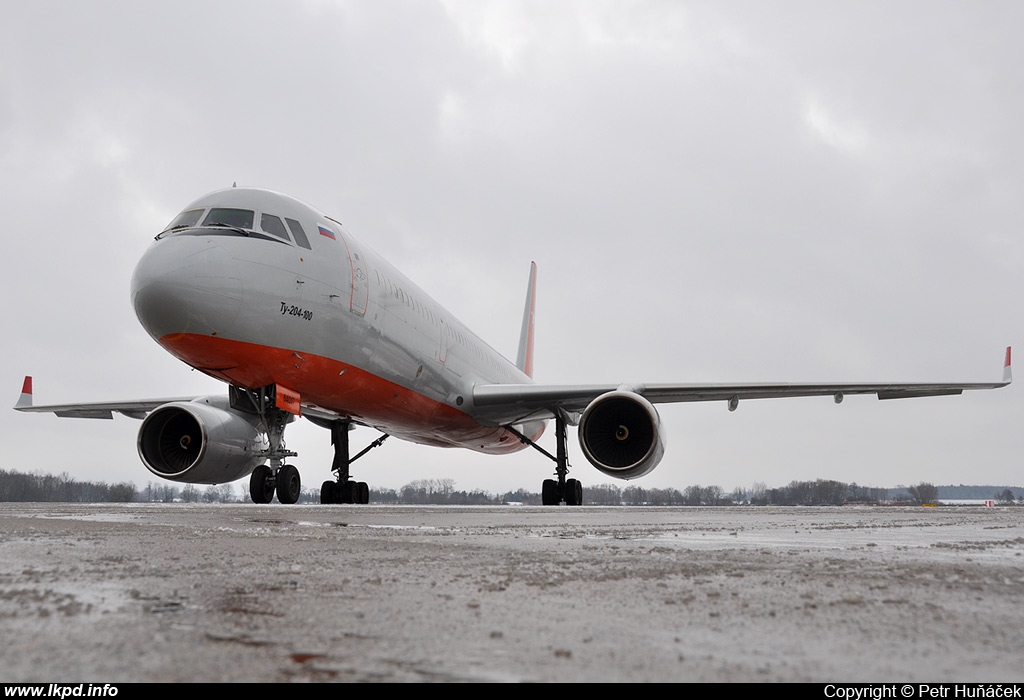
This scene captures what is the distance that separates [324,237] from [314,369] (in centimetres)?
188

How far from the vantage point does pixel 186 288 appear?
26.6ft

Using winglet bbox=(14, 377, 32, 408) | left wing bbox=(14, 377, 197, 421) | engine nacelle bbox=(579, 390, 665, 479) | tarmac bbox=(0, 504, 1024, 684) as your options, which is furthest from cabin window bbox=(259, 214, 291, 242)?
winglet bbox=(14, 377, 32, 408)

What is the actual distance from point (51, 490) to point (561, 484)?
4996 centimetres

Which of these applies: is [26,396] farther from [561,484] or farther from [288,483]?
[561,484]

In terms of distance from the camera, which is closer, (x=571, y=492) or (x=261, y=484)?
(x=261, y=484)

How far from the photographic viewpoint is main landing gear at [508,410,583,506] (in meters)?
15.1

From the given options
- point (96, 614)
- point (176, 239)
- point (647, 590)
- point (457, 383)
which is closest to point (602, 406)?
point (457, 383)

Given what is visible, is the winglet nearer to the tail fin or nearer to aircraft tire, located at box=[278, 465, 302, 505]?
aircraft tire, located at box=[278, 465, 302, 505]

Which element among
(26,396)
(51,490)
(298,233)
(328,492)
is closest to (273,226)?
(298,233)

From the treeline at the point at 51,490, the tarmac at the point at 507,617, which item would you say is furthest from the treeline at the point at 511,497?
the tarmac at the point at 507,617

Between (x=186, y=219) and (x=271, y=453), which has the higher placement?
(x=186, y=219)

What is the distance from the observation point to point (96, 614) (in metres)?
1.61

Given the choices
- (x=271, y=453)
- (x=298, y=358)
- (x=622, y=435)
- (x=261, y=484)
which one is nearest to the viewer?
(x=298, y=358)
